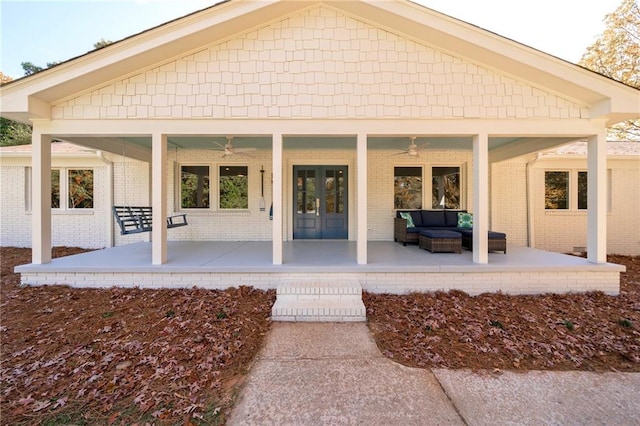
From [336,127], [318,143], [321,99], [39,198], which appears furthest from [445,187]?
[39,198]

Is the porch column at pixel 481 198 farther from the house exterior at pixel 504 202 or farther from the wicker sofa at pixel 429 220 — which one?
the house exterior at pixel 504 202

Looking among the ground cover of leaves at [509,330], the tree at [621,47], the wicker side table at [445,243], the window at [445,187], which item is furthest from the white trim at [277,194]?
the tree at [621,47]

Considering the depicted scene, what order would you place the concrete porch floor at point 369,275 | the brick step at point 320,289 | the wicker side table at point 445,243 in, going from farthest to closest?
the wicker side table at point 445,243 → the concrete porch floor at point 369,275 → the brick step at point 320,289

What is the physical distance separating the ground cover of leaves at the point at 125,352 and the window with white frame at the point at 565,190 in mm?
9650

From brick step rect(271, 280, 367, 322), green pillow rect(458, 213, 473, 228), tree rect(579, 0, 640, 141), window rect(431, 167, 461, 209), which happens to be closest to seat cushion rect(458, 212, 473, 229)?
green pillow rect(458, 213, 473, 228)

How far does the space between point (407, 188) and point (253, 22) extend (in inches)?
251

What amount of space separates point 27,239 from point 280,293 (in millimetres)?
10053

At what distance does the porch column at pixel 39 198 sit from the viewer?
5.00 metres

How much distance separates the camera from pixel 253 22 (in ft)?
16.1

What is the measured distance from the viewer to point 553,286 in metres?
4.94

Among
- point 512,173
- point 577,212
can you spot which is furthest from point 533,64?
point 577,212

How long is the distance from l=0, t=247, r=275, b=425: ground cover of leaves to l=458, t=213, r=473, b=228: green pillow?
6.09 metres

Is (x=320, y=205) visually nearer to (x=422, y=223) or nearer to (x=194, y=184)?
(x=422, y=223)

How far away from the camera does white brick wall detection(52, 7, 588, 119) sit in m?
5.02
